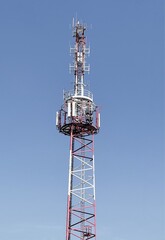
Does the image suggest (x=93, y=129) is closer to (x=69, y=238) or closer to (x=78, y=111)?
(x=78, y=111)

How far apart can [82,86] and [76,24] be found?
10743 millimetres

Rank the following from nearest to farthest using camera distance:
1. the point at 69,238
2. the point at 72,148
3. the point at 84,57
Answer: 1. the point at 69,238
2. the point at 72,148
3. the point at 84,57

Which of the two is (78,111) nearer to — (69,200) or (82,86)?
(82,86)

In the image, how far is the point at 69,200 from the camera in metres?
89.1

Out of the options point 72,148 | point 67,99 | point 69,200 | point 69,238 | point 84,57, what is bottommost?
point 69,238

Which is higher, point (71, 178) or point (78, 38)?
point (78, 38)

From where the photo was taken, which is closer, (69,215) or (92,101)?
(69,215)

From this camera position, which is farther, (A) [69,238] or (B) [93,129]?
(B) [93,129]

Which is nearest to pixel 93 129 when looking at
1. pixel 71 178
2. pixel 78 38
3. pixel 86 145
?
pixel 86 145

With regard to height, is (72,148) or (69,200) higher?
(72,148)

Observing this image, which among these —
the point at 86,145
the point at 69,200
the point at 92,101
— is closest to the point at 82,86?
the point at 92,101

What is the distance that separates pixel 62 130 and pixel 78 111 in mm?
3728

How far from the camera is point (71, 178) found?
90875 millimetres

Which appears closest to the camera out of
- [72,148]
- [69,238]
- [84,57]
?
[69,238]
